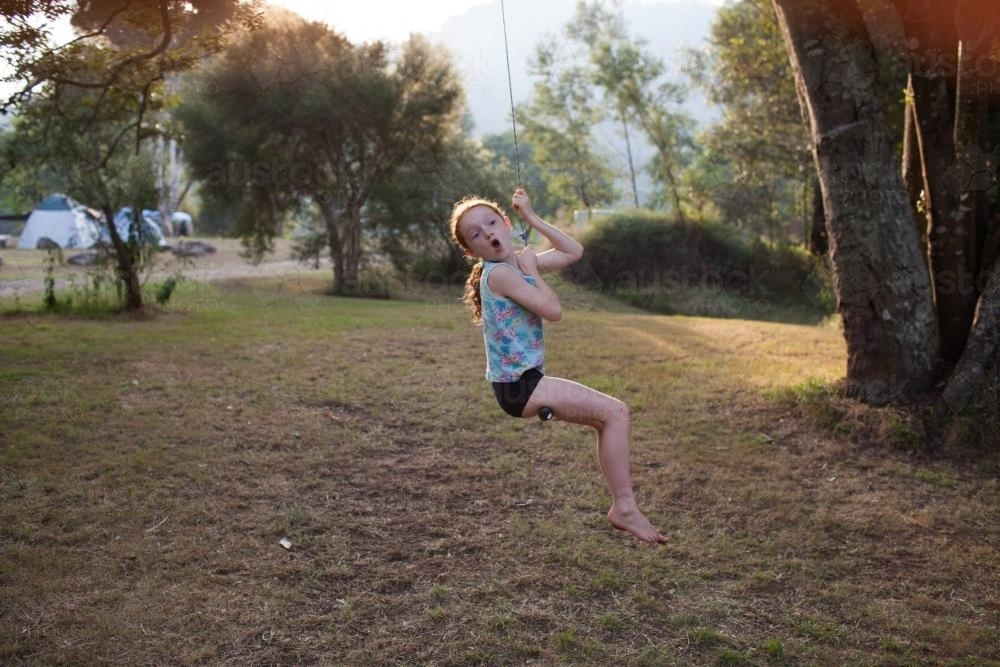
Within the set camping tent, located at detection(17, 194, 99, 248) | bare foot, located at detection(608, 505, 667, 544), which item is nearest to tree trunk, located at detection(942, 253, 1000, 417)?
bare foot, located at detection(608, 505, 667, 544)

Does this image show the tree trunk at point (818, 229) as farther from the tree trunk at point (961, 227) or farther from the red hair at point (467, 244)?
the red hair at point (467, 244)

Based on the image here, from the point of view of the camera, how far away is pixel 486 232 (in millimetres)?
3402

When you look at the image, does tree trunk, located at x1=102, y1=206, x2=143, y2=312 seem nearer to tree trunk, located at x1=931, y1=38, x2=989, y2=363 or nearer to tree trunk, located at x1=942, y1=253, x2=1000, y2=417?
tree trunk, located at x1=931, y1=38, x2=989, y2=363

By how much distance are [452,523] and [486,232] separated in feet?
7.34

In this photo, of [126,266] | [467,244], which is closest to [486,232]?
[467,244]

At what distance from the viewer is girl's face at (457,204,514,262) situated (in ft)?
11.2

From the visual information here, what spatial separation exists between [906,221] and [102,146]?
9.04 meters

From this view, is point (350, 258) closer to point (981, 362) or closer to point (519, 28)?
point (981, 362)

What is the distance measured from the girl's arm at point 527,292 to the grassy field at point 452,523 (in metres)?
1.52

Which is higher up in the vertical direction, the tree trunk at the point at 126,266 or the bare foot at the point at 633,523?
the tree trunk at the point at 126,266

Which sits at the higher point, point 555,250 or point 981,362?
point 555,250

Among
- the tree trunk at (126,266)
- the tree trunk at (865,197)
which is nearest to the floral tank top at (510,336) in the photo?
the tree trunk at (865,197)

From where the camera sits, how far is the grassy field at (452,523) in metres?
3.84

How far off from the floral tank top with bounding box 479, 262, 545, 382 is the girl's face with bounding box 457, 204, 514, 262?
0.19 ft
